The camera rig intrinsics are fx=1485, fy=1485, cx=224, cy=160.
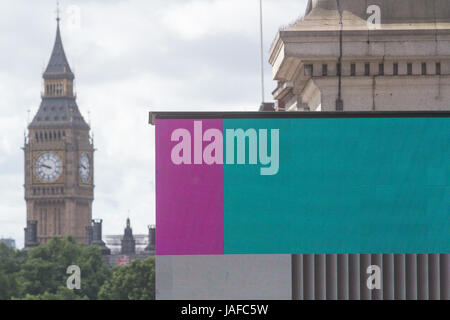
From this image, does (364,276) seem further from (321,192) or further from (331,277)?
(321,192)

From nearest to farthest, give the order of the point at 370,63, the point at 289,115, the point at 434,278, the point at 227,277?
the point at 289,115 < the point at 434,278 < the point at 227,277 < the point at 370,63

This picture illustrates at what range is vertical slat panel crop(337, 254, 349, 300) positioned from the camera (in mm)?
19125

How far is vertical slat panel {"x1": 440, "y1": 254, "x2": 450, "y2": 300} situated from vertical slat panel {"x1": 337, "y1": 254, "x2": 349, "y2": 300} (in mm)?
1239

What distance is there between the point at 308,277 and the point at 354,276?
1.98 ft

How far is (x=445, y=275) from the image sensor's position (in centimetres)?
1931

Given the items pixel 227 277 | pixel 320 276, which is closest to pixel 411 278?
pixel 320 276

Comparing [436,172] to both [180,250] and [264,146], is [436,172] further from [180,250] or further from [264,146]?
[180,250]

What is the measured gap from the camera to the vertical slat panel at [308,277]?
63.3ft

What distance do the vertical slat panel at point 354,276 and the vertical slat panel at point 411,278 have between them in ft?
2.14

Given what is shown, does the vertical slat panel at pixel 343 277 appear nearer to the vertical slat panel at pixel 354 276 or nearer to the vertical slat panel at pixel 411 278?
the vertical slat panel at pixel 354 276

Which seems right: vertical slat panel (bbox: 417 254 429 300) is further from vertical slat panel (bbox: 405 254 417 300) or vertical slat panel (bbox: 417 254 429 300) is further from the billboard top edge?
the billboard top edge

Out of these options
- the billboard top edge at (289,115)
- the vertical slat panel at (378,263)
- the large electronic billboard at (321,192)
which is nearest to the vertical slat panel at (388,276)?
the vertical slat panel at (378,263)

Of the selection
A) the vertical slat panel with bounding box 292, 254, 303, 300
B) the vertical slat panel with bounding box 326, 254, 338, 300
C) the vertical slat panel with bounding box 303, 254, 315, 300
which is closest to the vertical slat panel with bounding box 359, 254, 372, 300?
the vertical slat panel with bounding box 326, 254, 338, 300
